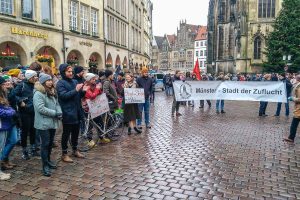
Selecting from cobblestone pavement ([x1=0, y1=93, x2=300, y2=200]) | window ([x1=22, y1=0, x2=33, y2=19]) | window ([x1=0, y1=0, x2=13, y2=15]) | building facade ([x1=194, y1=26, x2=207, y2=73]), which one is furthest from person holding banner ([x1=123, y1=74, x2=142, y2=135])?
building facade ([x1=194, y1=26, x2=207, y2=73])

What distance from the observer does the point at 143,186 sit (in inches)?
215

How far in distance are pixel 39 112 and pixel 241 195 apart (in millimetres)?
3857

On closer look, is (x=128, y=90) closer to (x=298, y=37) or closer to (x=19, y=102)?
(x=19, y=102)

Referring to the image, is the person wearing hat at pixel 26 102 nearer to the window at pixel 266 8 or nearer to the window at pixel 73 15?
the window at pixel 73 15

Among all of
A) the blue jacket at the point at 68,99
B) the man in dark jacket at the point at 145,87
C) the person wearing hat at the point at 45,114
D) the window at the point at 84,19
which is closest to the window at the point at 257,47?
the window at the point at 84,19

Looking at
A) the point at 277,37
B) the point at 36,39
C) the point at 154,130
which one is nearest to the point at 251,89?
the point at 154,130

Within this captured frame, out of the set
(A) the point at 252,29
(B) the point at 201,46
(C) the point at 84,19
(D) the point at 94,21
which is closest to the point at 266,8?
(A) the point at 252,29

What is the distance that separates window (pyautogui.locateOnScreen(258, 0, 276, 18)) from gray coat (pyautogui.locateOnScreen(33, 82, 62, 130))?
150 feet

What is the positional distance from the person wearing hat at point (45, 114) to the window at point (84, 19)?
73.3 feet

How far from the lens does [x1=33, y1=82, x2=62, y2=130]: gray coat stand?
19.3 ft

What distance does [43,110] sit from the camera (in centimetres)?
586

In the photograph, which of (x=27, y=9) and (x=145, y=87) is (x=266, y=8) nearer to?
(x=27, y=9)

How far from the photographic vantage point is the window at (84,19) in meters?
27.3

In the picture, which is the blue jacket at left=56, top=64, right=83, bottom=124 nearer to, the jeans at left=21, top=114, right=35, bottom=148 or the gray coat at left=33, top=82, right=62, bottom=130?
the gray coat at left=33, top=82, right=62, bottom=130
